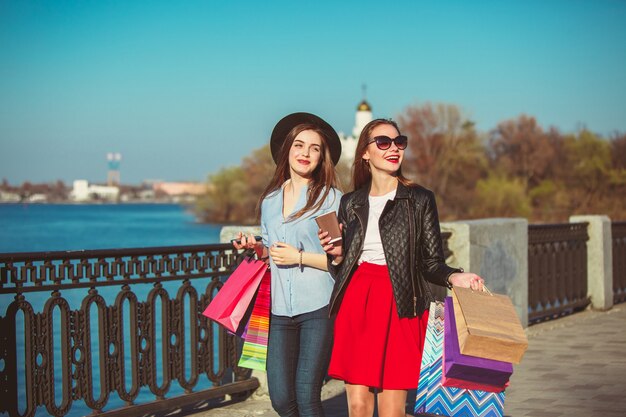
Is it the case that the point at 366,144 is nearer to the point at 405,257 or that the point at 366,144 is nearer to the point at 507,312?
the point at 405,257

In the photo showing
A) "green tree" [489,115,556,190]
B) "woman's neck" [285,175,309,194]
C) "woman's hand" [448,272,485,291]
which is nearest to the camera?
"woman's hand" [448,272,485,291]

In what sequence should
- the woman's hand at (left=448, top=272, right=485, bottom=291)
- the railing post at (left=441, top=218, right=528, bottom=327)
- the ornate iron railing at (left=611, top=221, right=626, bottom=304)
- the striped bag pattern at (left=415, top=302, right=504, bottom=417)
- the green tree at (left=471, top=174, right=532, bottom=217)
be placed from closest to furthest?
the striped bag pattern at (left=415, top=302, right=504, bottom=417) < the woman's hand at (left=448, top=272, right=485, bottom=291) < the railing post at (left=441, top=218, right=528, bottom=327) < the ornate iron railing at (left=611, top=221, right=626, bottom=304) < the green tree at (left=471, top=174, right=532, bottom=217)

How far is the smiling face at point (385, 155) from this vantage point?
15.4ft

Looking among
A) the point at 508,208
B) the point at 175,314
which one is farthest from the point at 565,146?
the point at 175,314

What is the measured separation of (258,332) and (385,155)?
3.51 feet

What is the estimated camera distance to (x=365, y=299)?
4.53 metres

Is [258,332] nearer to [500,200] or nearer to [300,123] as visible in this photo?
[300,123]

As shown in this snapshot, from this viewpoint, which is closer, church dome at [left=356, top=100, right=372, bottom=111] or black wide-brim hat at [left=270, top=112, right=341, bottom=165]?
black wide-brim hat at [left=270, top=112, right=341, bottom=165]

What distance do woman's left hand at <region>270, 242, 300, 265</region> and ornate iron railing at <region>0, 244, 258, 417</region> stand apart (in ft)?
5.52

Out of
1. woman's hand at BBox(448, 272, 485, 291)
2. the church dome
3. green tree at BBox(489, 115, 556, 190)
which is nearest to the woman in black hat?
woman's hand at BBox(448, 272, 485, 291)

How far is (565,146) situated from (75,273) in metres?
86.2

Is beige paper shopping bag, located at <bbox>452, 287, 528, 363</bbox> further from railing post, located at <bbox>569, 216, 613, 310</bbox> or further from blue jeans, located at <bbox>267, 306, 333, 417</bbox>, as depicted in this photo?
railing post, located at <bbox>569, 216, 613, 310</bbox>

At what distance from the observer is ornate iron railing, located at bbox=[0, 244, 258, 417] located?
18.7 feet

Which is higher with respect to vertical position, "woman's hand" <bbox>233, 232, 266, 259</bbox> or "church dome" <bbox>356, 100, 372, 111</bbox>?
"church dome" <bbox>356, 100, 372, 111</bbox>
